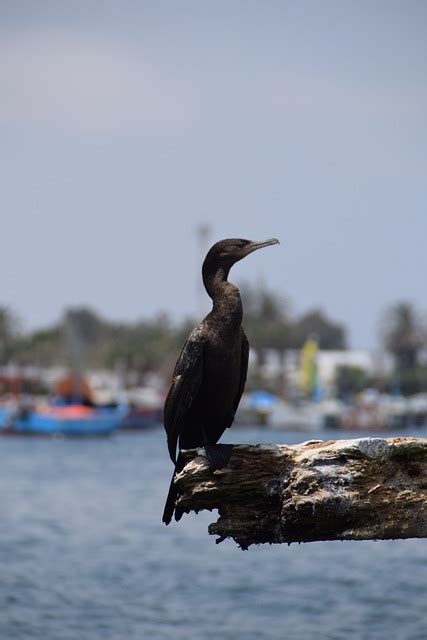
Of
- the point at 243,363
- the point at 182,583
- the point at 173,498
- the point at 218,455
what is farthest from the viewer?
the point at 182,583

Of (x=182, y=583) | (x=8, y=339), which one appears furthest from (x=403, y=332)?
(x=182, y=583)

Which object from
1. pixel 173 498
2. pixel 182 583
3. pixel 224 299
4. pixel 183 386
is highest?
pixel 224 299

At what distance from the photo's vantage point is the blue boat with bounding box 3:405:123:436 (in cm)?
10469

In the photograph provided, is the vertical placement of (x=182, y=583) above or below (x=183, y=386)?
below

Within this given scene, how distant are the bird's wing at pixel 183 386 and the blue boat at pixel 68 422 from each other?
96588 mm

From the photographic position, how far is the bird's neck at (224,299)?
802 centimetres

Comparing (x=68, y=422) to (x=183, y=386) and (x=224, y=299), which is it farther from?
(x=224, y=299)

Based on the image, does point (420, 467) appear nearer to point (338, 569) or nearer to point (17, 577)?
point (17, 577)

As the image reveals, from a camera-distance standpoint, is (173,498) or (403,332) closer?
(173,498)

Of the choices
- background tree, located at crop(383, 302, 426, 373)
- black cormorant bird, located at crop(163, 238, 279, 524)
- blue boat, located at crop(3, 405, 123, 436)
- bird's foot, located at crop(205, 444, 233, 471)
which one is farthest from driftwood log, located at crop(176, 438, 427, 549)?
background tree, located at crop(383, 302, 426, 373)

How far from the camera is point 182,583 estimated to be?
22.3 m

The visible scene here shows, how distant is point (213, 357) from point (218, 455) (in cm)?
84

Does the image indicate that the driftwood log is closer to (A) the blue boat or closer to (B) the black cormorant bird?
(B) the black cormorant bird

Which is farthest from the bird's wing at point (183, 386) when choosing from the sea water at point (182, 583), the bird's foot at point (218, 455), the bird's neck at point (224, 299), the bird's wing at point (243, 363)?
the sea water at point (182, 583)
